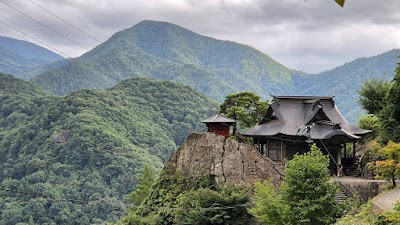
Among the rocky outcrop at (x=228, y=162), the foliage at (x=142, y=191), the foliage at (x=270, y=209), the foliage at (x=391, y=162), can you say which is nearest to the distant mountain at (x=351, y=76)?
the foliage at (x=142, y=191)

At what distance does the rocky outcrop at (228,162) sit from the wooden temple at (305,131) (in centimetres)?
296

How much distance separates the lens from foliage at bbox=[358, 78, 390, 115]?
102 ft

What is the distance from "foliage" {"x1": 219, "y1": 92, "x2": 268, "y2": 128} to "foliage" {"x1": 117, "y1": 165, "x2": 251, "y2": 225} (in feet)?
35.7

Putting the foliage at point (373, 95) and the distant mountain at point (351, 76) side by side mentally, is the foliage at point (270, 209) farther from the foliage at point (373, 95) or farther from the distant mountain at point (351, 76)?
the distant mountain at point (351, 76)

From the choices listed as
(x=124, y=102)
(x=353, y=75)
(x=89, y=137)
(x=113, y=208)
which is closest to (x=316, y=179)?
(x=113, y=208)

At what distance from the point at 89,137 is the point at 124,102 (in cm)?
2167

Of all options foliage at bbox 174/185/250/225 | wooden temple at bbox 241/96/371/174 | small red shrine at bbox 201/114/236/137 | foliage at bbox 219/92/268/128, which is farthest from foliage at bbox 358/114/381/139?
foliage at bbox 174/185/250/225

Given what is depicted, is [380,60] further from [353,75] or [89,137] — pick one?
[89,137]

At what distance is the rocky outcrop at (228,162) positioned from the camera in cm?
2311

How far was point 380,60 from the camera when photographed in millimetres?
163000

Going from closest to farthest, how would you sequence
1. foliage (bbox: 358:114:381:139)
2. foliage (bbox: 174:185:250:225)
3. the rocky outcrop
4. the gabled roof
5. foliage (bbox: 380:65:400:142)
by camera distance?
foliage (bbox: 174:185:250:225) < foliage (bbox: 380:65:400:142) < the rocky outcrop < the gabled roof < foliage (bbox: 358:114:381:139)

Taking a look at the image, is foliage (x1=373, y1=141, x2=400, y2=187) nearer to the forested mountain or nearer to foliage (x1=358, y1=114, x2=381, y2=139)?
foliage (x1=358, y1=114, x2=381, y2=139)

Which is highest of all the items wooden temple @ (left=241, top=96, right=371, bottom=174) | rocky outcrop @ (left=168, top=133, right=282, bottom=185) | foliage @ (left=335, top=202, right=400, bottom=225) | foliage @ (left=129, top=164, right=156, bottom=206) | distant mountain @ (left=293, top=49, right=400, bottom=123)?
distant mountain @ (left=293, top=49, right=400, bottom=123)

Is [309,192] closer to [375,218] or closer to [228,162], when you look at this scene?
[375,218]
